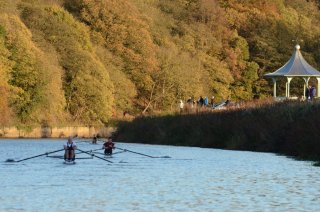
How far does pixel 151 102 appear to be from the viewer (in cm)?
12256

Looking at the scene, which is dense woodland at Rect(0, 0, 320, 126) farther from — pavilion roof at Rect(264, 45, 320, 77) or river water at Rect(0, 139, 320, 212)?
river water at Rect(0, 139, 320, 212)

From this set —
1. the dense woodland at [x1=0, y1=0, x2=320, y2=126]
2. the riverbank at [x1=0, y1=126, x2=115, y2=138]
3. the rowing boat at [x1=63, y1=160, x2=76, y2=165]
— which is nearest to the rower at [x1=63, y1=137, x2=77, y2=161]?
the rowing boat at [x1=63, y1=160, x2=76, y2=165]

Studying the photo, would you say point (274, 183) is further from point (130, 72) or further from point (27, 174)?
point (130, 72)

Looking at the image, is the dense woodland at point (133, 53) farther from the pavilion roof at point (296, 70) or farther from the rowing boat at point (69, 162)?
the rowing boat at point (69, 162)

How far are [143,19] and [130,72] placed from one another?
704cm

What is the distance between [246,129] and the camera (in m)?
65.9

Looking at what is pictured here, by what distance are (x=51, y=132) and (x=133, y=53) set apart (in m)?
21.6

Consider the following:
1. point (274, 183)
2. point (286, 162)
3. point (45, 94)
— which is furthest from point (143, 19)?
point (274, 183)

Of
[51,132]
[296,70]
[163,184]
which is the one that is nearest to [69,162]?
[163,184]

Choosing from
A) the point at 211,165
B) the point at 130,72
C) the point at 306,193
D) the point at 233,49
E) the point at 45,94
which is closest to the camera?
the point at 306,193

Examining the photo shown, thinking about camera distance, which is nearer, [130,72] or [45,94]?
[45,94]

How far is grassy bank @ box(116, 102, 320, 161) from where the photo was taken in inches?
2202

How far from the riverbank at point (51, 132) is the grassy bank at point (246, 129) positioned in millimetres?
16796

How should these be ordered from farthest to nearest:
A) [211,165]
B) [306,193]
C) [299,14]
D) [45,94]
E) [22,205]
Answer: [299,14] < [45,94] < [211,165] < [306,193] < [22,205]
